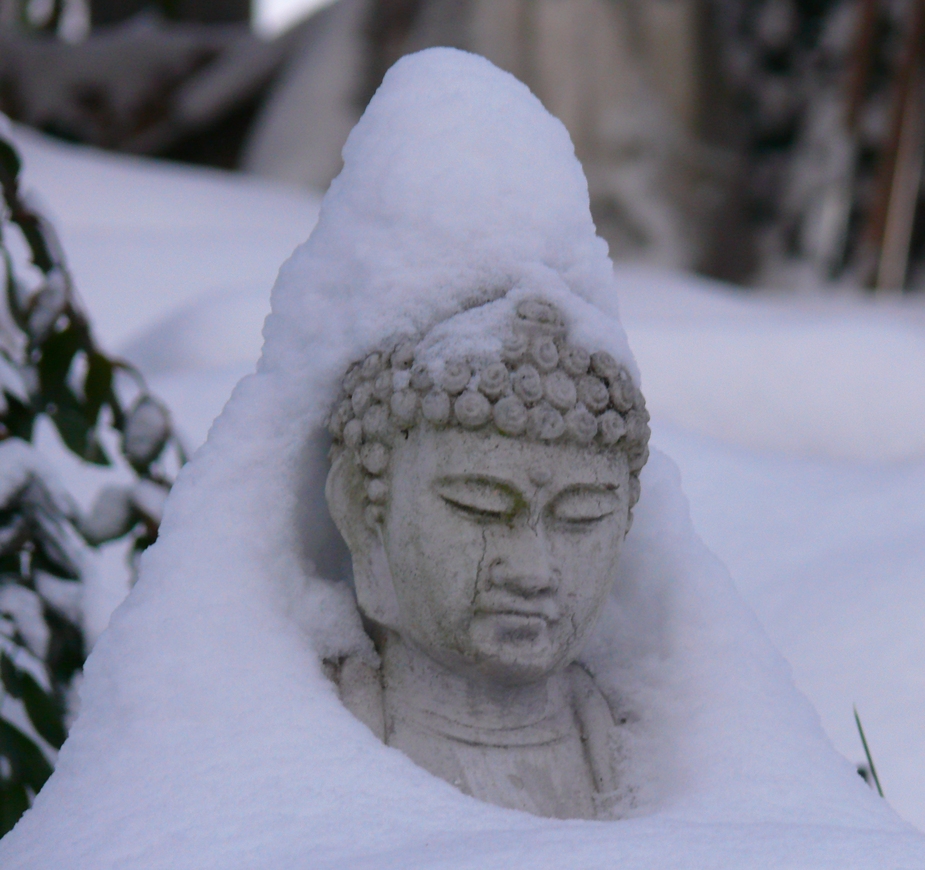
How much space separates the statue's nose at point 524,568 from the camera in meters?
1.20

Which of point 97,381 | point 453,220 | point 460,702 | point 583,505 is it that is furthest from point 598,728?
point 97,381

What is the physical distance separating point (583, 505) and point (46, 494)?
719mm

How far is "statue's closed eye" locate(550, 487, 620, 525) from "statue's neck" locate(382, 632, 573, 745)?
174 millimetres

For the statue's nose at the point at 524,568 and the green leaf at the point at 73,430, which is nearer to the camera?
the statue's nose at the point at 524,568

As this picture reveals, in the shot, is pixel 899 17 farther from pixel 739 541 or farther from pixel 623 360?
pixel 623 360

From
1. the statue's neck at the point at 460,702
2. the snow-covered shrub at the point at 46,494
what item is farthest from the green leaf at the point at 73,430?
the statue's neck at the point at 460,702

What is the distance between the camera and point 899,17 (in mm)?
4680

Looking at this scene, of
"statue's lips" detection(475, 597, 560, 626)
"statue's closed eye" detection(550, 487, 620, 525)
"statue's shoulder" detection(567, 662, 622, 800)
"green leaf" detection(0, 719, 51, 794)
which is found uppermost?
"statue's closed eye" detection(550, 487, 620, 525)

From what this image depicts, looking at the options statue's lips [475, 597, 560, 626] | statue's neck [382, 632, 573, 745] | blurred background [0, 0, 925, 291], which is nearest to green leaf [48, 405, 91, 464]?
statue's neck [382, 632, 573, 745]

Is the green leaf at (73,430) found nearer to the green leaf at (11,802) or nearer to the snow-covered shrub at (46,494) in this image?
the snow-covered shrub at (46,494)

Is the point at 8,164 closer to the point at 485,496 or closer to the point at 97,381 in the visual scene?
the point at 97,381

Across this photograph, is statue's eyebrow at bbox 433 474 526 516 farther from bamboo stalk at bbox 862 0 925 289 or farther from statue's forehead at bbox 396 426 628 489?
bamboo stalk at bbox 862 0 925 289

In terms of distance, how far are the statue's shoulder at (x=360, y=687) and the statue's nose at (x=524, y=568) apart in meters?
0.18

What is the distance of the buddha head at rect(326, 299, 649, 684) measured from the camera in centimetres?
120
